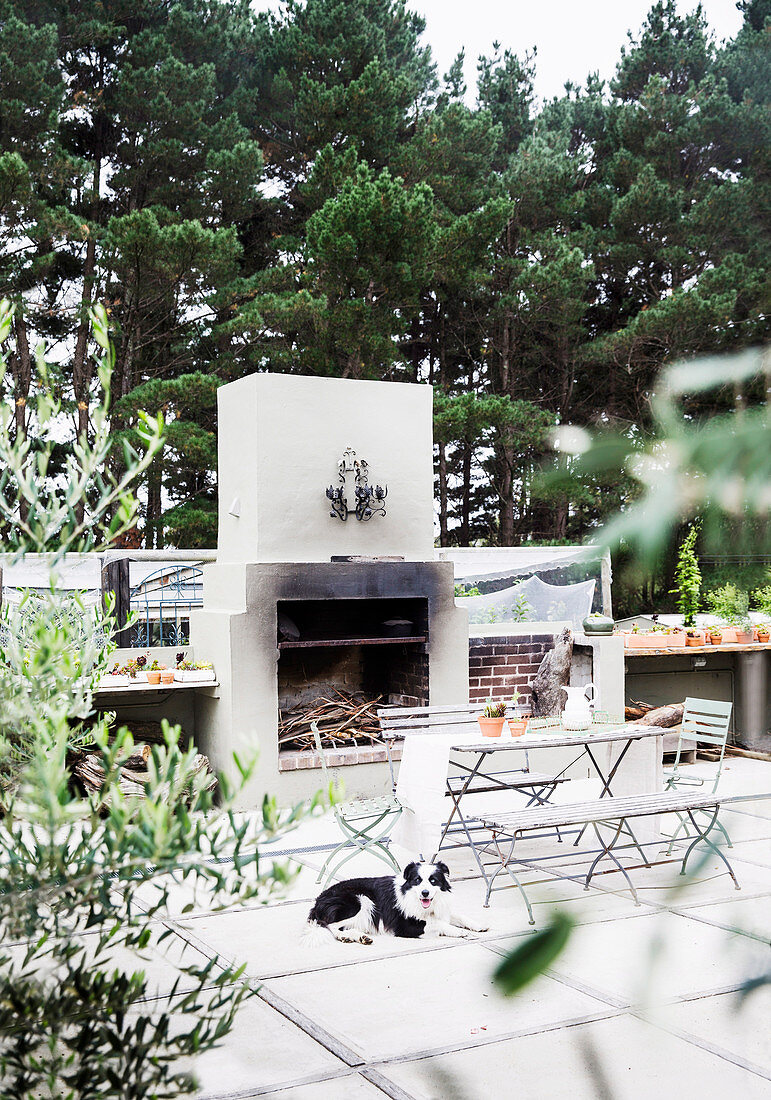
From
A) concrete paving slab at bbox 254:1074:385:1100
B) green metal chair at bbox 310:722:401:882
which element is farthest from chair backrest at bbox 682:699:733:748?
concrete paving slab at bbox 254:1074:385:1100

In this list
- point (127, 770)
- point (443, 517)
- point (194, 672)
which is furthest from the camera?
point (443, 517)

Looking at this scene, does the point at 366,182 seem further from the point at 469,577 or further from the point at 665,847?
the point at 665,847

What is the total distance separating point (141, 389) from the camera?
12453mm

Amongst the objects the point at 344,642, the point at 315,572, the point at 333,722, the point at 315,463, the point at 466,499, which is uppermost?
the point at 466,499

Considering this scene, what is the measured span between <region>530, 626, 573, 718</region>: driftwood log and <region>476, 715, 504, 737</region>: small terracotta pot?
1.49 metres

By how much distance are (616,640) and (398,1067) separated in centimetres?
502

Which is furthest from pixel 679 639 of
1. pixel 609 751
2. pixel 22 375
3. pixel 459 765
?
pixel 22 375

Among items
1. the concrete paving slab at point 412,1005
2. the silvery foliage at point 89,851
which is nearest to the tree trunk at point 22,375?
the concrete paving slab at point 412,1005

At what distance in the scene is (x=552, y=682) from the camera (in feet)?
22.4

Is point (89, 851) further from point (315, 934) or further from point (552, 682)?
point (552, 682)

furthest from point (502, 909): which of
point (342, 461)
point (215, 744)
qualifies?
point (342, 461)

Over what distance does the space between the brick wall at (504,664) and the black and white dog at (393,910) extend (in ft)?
10.6

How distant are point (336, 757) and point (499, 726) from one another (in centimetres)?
188

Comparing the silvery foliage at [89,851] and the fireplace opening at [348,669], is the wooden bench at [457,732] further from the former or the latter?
the silvery foliage at [89,851]
